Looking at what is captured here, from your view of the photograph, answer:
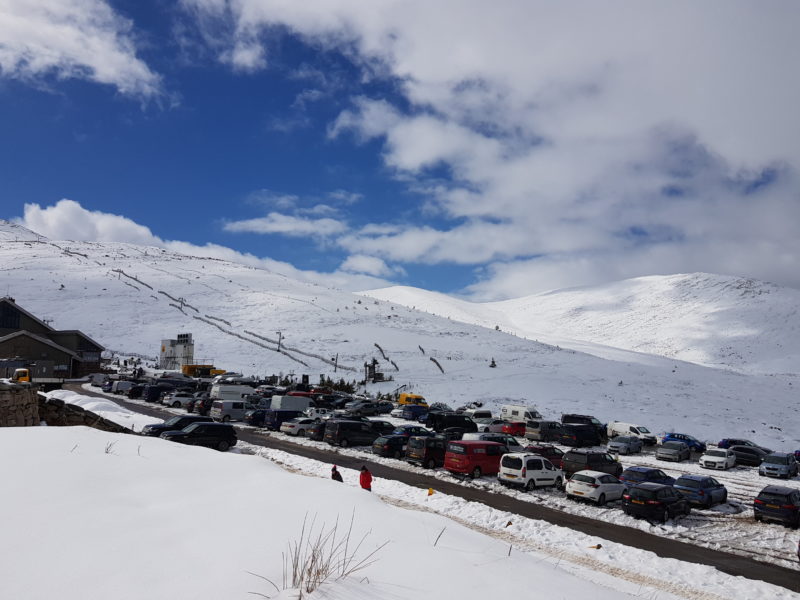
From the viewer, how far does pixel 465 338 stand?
9250 centimetres

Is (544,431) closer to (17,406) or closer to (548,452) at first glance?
(548,452)

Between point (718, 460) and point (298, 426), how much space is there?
2570 centimetres

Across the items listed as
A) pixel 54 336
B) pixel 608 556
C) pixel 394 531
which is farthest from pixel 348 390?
pixel 394 531

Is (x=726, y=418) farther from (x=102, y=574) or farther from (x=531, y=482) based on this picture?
(x=102, y=574)

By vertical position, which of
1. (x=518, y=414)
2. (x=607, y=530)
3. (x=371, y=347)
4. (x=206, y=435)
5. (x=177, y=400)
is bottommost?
(x=607, y=530)

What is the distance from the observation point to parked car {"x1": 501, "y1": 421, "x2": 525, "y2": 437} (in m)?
38.1

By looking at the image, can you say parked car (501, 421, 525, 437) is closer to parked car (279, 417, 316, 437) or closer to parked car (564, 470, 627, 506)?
parked car (279, 417, 316, 437)

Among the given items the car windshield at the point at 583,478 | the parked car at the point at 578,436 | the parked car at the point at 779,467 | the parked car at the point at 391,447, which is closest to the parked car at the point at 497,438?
→ the parked car at the point at 391,447

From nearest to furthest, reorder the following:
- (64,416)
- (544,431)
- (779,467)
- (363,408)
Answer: (64,416)
(779,467)
(544,431)
(363,408)

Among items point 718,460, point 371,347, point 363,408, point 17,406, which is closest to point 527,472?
point 718,460

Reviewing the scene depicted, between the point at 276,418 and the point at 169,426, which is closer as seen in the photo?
the point at 169,426

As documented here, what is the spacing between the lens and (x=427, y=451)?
83.7ft

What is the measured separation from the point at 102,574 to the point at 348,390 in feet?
184

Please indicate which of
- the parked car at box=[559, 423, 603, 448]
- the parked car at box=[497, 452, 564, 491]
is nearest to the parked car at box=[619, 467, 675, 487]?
the parked car at box=[497, 452, 564, 491]
